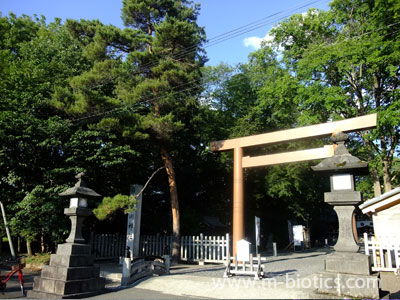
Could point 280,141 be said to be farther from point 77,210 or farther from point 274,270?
point 77,210

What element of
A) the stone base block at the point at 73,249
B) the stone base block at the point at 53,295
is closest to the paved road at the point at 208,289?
the stone base block at the point at 53,295

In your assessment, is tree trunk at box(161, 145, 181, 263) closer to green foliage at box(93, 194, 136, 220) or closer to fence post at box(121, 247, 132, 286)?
green foliage at box(93, 194, 136, 220)

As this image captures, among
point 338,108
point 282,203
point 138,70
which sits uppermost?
point 138,70

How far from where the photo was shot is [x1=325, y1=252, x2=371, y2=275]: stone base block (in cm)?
570

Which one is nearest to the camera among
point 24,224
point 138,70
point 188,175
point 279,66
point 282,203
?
point 24,224

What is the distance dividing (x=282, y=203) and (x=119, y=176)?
14661mm

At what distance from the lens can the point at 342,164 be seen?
21.4ft

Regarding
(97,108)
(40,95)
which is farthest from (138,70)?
(40,95)

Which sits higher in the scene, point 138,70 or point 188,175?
point 138,70

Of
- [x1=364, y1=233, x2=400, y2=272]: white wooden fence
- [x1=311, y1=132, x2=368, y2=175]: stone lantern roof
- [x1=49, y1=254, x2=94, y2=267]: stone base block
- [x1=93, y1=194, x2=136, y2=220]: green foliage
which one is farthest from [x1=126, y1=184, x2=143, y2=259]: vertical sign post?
A: [x1=364, y1=233, x2=400, y2=272]: white wooden fence

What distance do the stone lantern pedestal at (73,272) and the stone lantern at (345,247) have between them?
5.90m

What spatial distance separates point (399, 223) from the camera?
1273cm

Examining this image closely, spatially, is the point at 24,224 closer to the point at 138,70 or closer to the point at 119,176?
the point at 119,176

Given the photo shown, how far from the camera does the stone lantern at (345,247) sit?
557 centimetres
